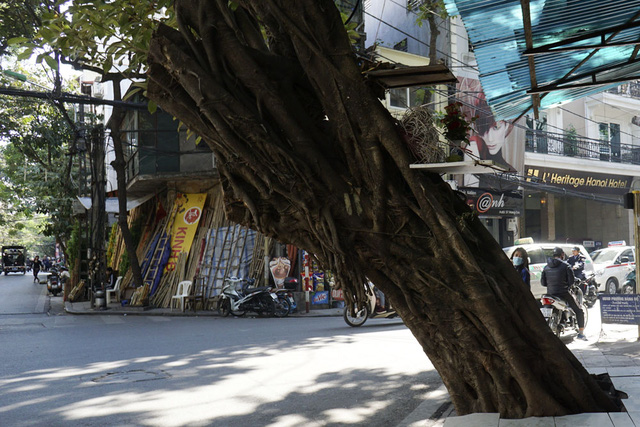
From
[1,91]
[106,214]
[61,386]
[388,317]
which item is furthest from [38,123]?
[61,386]

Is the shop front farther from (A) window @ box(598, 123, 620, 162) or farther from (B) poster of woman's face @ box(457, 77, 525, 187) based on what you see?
(B) poster of woman's face @ box(457, 77, 525, 187)

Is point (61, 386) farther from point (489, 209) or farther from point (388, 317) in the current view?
point (489, 209)

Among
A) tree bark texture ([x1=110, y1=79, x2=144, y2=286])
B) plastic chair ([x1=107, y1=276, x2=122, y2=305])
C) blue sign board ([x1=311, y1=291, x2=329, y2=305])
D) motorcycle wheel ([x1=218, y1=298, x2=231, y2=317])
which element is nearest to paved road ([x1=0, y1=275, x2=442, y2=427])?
motorcycle wheel ([x1=218, y1=298, x2=231, y2=317])

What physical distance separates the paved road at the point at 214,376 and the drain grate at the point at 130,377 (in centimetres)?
3

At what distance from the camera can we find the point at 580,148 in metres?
27.2

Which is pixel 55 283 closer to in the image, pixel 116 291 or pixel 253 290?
pixel 116 291

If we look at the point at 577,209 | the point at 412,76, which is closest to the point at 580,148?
the point at 577,209

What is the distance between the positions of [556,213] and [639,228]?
22.6 m

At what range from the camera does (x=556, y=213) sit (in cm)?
3203

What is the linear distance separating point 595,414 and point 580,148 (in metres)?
25.2

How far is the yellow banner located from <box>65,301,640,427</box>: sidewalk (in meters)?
13.0

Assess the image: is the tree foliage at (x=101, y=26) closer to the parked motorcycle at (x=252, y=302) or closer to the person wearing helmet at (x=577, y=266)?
the parked motorcycle at (x=252, y=302)

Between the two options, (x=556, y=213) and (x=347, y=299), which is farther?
(x=556, y=213)

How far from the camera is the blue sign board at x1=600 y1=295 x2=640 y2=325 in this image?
10.2 meters
